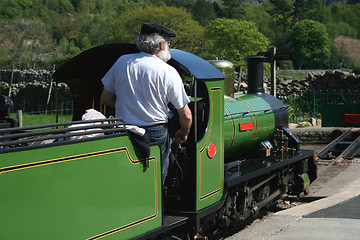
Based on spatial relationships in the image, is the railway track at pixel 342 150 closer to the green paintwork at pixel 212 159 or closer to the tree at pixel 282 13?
the green paintwork at pixel 212 159

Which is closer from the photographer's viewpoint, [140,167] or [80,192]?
[80,192]

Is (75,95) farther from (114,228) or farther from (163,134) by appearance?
(114,228)

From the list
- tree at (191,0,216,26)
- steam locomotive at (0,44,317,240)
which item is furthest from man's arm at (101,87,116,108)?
tree at (191,0,216,26)

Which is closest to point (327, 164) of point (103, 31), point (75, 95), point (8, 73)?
point (75, 95)

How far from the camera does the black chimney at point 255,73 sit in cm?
902

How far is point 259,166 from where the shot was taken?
742cm

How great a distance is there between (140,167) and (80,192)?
29.2 inches

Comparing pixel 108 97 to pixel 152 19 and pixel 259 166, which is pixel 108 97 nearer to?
pixel 259 166

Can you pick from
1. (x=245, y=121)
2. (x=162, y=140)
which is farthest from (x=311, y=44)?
(x=162, y=140)

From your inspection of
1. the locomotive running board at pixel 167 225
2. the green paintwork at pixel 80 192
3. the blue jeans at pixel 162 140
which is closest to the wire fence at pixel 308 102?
the locomotive running board at pixel 167 225

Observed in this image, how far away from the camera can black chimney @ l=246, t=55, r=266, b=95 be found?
902cm

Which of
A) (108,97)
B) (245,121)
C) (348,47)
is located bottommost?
(245,121)

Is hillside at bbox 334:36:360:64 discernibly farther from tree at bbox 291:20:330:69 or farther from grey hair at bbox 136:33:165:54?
grey hair at bbox 136:33:165:54

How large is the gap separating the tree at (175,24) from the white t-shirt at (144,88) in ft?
152
